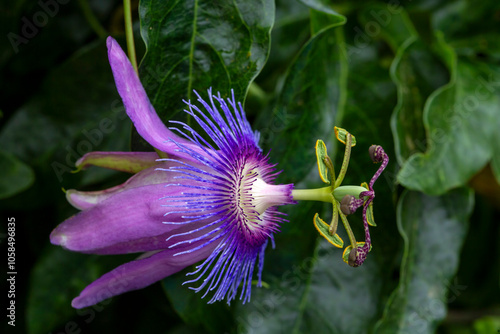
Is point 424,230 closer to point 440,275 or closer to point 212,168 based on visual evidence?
point 440,275

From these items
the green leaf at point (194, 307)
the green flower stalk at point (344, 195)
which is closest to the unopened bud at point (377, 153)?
the green flower stalk at point (344, 195)

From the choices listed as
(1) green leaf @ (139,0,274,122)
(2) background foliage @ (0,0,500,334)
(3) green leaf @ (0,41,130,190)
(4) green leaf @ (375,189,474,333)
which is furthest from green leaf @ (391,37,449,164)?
(3) green leaf @ (0,41,130,190)

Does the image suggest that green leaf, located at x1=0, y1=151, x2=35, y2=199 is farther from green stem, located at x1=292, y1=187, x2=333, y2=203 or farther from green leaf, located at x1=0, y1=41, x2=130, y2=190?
green stem, located at x1=292, y1=187, x2=333, y2=203

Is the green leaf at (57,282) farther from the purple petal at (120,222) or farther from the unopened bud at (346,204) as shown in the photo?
the unopened bud at (346,204)

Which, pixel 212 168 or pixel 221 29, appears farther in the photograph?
pixel 221 29

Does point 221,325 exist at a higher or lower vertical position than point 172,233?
lower

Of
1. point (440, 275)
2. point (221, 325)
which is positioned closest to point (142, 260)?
point (221, 325)

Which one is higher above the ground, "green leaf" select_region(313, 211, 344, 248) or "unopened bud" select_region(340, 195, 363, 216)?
"unopened bud" select_region(340, 195, 363, 216)

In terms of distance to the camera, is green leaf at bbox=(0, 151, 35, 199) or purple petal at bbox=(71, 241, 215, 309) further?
green leaf at bbox=(0, 151, 35, 199)
